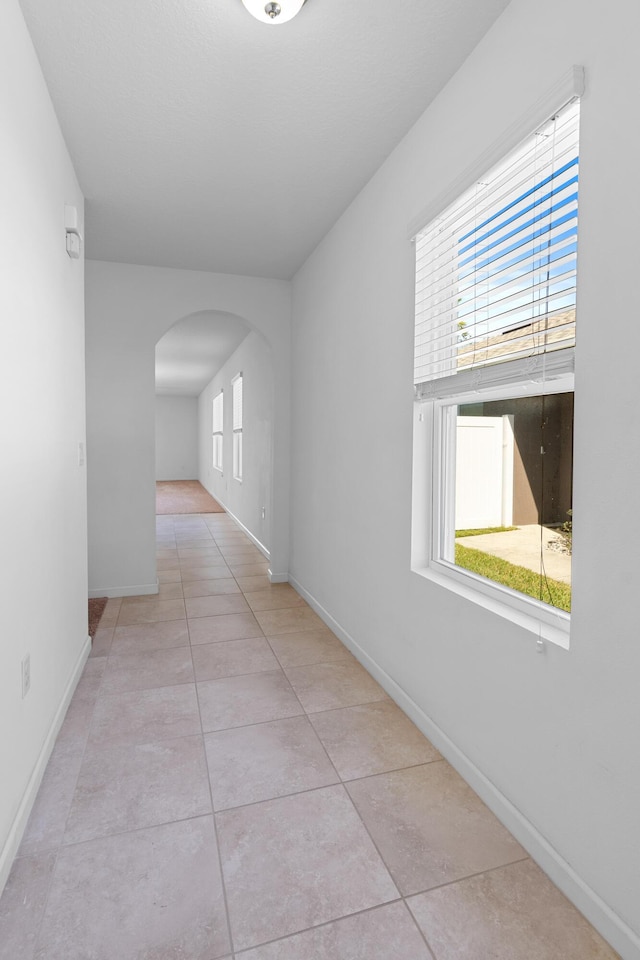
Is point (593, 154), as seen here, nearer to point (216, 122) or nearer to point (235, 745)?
point (216, 122)

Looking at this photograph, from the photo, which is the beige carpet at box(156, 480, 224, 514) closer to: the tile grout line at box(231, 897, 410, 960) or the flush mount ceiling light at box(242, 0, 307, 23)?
the flush mount ceiling light at box(242, 0, 307, 23)

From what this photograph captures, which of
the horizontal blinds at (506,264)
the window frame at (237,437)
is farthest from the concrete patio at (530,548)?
the window frame at (237,437)

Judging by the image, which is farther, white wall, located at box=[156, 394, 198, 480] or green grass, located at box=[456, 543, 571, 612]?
white wall, located at box=[156, 394, 198, 480]

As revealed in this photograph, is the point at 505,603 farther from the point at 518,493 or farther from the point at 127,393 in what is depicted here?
the point at 127,393

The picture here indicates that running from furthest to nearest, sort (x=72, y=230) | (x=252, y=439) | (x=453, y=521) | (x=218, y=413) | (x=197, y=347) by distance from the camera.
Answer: (x=218, y=413), (x=197, y=347), (x=252, y=439), (x=72, y=230), (x=453, y=521)

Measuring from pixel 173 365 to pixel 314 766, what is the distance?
27.5ft

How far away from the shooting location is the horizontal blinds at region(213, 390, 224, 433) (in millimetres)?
9797

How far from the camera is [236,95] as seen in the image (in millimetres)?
2145

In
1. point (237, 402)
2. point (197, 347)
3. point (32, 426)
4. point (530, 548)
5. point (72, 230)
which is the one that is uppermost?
point (197, 347)

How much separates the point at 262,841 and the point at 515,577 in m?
1.19

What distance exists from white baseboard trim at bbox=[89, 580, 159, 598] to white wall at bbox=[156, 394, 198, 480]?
1086 cm

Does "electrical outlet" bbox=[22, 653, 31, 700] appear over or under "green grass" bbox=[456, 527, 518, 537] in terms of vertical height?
under

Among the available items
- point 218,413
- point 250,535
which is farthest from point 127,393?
point 218,413

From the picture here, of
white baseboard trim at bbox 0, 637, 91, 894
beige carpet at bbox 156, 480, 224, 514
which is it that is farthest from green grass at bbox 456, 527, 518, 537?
beige carpet at bbox 156, 480, 224, 514
